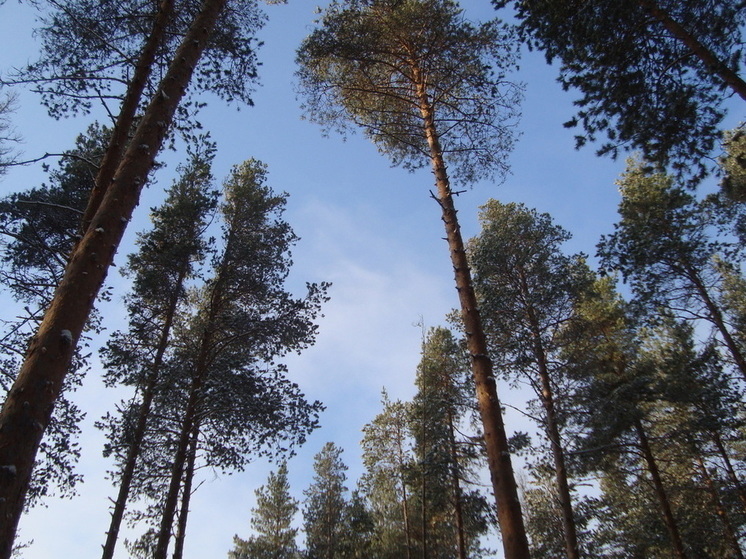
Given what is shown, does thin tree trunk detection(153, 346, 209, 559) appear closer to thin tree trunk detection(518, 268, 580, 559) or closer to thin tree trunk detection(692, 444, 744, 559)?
thin tree trunk detection(518, 268, 580, 559)

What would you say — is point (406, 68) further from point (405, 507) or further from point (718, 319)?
point (405, 507)

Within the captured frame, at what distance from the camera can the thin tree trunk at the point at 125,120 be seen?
5.73m

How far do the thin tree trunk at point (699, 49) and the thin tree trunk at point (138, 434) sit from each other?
437 inches

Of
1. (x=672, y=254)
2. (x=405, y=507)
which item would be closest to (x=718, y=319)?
(x=672, y=254)

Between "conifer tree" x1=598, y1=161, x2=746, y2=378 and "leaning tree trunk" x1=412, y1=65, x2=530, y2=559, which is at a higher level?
"conifer tree" x1=598, y1=161, x2=746, y2=378

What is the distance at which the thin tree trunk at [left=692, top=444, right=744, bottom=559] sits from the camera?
13.9 metres

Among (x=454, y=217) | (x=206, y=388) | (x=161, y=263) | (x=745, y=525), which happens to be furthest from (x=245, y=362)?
(x=745, y=525)

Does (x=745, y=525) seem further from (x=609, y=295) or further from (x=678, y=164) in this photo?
(x=678, y=164)

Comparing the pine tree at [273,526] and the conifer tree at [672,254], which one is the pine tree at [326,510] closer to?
the pine tree at [273,526]

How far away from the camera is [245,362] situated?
1134 centimetres

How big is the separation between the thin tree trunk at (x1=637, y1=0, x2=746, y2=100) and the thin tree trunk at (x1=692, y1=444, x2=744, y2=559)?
468 inches

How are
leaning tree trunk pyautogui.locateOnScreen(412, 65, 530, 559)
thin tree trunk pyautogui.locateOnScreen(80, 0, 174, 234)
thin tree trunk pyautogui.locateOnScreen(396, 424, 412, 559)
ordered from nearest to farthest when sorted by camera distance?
leaning tree trunk pyautogui.locateOnScreen(412, 65, 530, 559) → thin tree trunk pyautogui.locateOnScreen(80, 0, 174, 234) → thin tree trunk pyautogui.locateOnScreen(396, 424, 412, 559)

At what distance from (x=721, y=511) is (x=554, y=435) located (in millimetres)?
8795

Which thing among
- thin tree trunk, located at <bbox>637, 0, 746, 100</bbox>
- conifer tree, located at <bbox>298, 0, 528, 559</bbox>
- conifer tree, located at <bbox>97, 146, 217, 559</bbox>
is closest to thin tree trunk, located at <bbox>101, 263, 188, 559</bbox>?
conifer tree, located at <bbox>97, 146, 217, 559</bbox>
